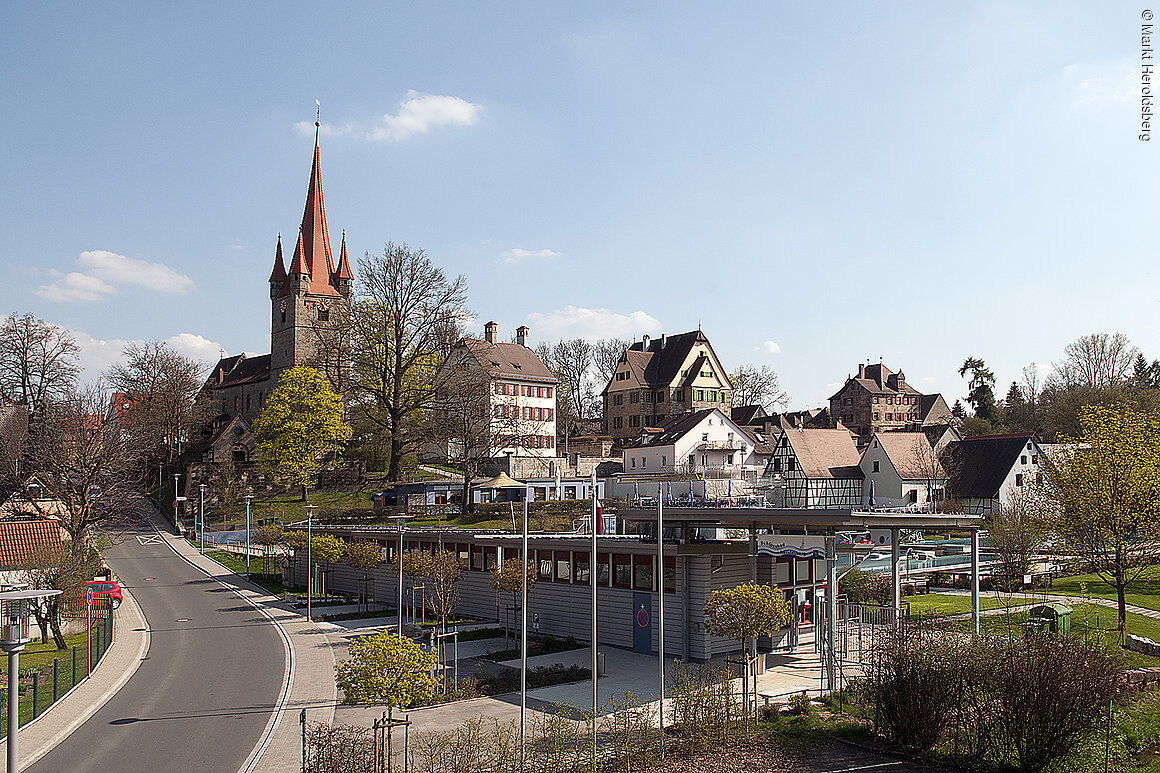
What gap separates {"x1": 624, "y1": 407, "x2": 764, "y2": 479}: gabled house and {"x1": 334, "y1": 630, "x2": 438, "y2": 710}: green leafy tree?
4913cm

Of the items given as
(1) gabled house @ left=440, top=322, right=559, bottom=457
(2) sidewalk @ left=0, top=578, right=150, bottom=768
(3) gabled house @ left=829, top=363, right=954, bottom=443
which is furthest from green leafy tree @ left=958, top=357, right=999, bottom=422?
(2) sidewalk @ left=0, top=578, right=150, bottom=768

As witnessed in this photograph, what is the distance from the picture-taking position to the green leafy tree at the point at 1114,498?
25984 millimetres

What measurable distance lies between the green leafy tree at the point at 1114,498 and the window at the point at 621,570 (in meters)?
13.2

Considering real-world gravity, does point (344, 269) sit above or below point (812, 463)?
above

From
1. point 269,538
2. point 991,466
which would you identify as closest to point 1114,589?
point 991,466

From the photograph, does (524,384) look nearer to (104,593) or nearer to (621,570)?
(104,593)

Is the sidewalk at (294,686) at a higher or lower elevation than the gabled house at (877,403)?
lower

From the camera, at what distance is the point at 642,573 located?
24.3 metres

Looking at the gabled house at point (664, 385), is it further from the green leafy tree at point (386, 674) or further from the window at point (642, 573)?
the green leafy tree at point (386, 674)

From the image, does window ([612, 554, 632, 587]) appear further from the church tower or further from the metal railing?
the church tower

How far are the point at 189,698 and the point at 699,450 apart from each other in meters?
49.3

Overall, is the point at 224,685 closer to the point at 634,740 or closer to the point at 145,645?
the point at 145,645

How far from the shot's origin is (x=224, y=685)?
69.8ft

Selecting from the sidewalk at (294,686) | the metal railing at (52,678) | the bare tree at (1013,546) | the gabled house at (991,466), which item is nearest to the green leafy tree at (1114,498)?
the bare tree at (1013,546)
